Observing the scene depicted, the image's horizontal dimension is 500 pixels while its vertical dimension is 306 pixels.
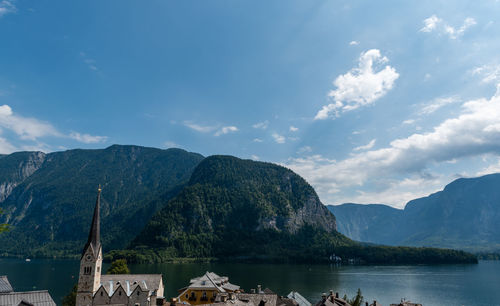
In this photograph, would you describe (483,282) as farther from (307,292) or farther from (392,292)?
(307,292)

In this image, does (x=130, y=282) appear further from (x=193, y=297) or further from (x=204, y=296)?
(x=204, y=296)

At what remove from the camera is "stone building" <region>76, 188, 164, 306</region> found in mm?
65688

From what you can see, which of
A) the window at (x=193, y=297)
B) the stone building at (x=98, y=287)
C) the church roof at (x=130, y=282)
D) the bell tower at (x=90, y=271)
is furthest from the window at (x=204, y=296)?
the bell tower at (x=90, y=271)

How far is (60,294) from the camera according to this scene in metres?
115

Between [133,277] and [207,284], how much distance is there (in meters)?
17.1

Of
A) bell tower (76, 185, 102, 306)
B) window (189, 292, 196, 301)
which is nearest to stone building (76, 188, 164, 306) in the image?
bell tower (76, 185, 102, 306)

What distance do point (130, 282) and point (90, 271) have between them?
8.35m

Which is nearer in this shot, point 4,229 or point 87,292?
point 4,229

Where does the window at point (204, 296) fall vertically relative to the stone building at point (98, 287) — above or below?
below

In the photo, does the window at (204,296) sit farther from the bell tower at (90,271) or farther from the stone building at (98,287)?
the bell tower at (90,271)

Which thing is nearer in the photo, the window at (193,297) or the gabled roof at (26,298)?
the gabled roof at (26,298)

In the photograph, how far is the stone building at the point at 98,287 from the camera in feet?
216

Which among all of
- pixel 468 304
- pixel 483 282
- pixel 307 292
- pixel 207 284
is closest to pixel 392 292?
pixel 468 304

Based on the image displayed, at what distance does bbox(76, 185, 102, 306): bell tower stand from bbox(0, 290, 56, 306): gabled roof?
10.8m
